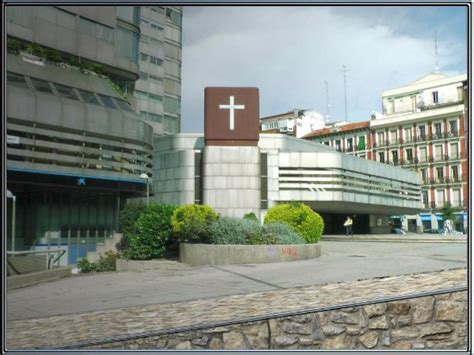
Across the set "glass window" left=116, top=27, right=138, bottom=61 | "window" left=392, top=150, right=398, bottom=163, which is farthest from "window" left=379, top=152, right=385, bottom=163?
"glass window" left=116, top=27, right=138, bottom=61

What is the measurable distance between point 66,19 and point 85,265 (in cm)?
194

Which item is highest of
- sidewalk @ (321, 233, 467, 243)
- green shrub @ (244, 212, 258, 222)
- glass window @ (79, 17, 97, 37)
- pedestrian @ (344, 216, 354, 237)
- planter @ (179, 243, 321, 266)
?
glass window @ (79, 17, 97, 37)

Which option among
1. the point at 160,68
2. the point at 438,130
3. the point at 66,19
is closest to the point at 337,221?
Answer: the point at 438,130

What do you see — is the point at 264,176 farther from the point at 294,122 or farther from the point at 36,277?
the point at 36,277

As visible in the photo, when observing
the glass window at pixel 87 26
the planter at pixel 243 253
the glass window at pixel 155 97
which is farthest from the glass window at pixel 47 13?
the planter at pixel 243 253

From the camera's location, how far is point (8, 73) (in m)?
4.48

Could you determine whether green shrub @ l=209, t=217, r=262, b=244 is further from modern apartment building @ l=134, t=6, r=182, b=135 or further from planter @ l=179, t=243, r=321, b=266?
modern apartment building @ l=134, t=6, r=182, b=135

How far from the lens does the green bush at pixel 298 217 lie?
494 centimetres

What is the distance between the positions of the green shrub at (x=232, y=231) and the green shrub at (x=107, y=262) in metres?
0.81

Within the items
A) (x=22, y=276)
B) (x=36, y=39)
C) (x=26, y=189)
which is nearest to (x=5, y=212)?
(x=26, y=189)

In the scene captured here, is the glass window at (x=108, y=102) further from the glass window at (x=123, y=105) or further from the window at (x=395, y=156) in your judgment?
the window at (x=395, y=156)

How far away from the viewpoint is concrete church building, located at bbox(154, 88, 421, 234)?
188 inches

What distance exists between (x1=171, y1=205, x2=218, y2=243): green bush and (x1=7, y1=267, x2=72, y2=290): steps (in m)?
0.95

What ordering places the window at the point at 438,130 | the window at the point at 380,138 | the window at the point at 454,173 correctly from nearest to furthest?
the window at the point at 454,173 < the window at the point at 438,130 < the window at the point at 380,138
